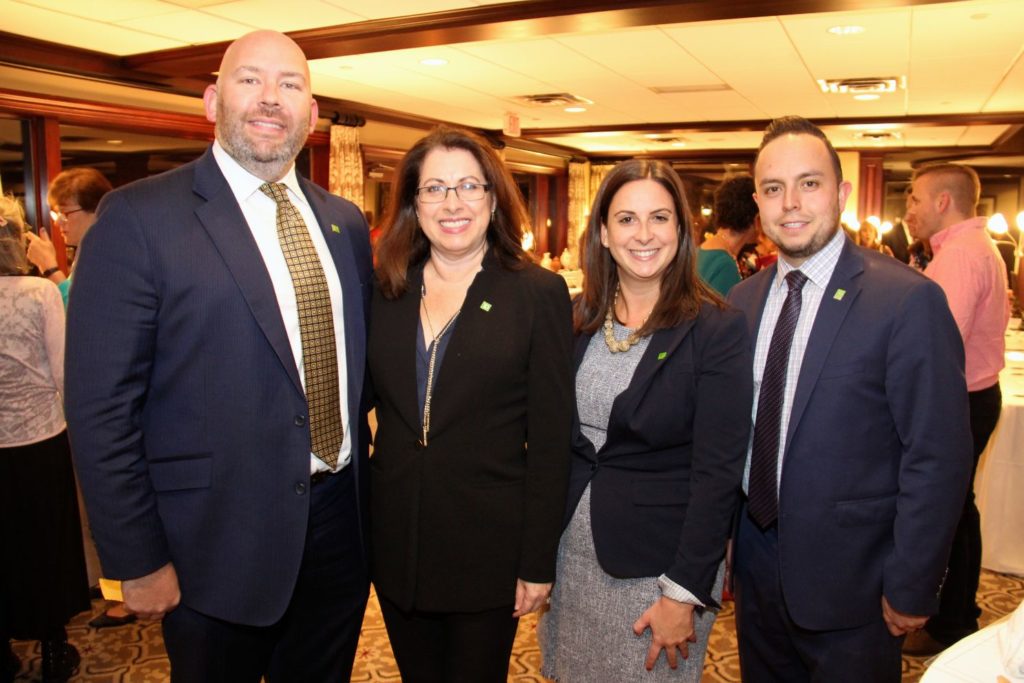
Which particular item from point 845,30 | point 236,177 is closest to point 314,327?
point 236,177

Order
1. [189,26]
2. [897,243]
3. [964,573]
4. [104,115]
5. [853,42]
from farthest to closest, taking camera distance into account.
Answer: [897,243], [104,115], [853,42], [189,26], [964,573]

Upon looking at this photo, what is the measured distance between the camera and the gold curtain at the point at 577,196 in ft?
47.0

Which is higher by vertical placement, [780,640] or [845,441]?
[845,441]

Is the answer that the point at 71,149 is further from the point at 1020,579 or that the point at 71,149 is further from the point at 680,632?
the point at 1020,579

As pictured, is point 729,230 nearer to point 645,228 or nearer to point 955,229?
point 955,229

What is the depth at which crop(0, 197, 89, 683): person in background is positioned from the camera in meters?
2.59

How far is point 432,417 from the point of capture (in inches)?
64.0

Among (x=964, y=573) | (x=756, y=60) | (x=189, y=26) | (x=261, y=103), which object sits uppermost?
(x=756, y=60)

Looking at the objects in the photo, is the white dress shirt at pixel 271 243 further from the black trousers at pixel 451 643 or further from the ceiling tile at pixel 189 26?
the ceiling tile at pixel 189 26

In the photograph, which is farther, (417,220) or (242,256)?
(417,220)

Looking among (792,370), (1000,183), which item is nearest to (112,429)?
(792,370)

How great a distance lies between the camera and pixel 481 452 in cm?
163

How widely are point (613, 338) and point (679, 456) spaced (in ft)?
1.00

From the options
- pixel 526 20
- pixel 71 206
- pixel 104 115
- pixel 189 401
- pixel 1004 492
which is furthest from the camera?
pixel 104 115
